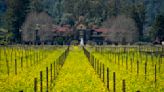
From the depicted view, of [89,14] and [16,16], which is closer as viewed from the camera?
[16,16]

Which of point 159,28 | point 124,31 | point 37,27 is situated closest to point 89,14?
point 124,31

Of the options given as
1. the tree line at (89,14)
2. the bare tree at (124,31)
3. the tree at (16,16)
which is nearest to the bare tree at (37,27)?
the tree at (16,16)

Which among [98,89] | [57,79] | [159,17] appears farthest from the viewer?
[159,17]

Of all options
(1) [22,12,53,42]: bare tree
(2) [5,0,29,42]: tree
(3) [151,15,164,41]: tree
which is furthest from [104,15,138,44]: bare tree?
(2) [5,0,29,42]: tree

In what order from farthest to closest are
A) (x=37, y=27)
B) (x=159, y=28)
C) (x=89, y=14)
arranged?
(x=89, y=14), (x=37, y=27), (x=159, y=28)

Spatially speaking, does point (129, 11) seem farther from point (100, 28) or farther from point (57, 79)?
point (57, 79)

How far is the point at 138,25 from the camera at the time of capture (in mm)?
140500

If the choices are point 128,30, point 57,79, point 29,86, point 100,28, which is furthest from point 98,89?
point 100,28

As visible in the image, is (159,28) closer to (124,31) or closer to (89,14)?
(124,31)

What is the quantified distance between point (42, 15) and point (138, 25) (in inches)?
1224

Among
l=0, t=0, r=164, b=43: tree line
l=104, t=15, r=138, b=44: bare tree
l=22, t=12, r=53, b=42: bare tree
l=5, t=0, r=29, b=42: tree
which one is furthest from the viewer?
l=5, t=0, r=29, b=42: tree

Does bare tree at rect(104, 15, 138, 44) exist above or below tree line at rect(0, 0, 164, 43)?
below

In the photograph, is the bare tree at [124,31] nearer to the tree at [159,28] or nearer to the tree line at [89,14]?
the tree line at [89,14]

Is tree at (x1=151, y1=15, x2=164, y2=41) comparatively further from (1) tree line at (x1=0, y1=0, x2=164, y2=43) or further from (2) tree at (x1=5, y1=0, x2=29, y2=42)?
(2) tree at (x1=5, y1=0, x2=29, y2=42)
